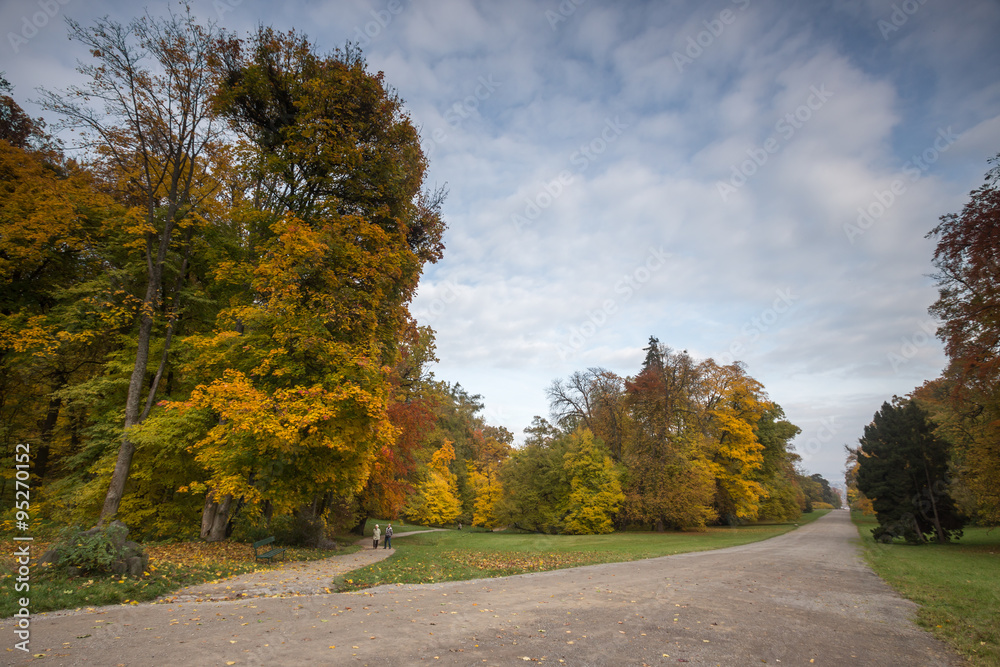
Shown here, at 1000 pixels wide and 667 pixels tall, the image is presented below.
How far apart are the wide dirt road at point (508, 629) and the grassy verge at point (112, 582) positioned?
629 mm

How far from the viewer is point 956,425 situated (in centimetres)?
2189

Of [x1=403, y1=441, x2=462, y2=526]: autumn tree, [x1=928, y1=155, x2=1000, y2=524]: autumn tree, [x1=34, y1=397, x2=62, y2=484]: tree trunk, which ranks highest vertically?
[x1=928, y1=155, x2=1000, y2=524]: autumn tree

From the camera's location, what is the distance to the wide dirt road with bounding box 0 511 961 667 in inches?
209

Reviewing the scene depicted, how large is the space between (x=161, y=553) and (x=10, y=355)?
32.2 ft

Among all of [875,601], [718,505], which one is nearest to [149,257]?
[875,601]

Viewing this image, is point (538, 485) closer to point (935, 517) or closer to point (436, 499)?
point (436, 499)

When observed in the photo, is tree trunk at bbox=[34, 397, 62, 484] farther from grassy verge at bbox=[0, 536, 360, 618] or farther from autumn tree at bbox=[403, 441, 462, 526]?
autumn tree at bbox=[403, 441, 462, 526]

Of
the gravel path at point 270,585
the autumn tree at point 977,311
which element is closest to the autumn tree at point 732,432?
the autumn tree at point 977,311

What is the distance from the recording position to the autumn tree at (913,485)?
24266mm

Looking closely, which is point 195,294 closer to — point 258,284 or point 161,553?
point 258,284

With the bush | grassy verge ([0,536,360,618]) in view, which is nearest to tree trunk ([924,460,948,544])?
grassy verge ([0,536,360,618])

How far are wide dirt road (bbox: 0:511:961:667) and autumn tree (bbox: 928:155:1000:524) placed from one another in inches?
440

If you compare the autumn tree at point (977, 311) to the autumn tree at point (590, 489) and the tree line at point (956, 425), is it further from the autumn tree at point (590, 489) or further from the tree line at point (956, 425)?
the autumn tree at point (590, 489)

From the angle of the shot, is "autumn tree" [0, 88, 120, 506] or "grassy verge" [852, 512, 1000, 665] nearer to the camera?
"grassy verge" [852, 512, 1000, 665]
